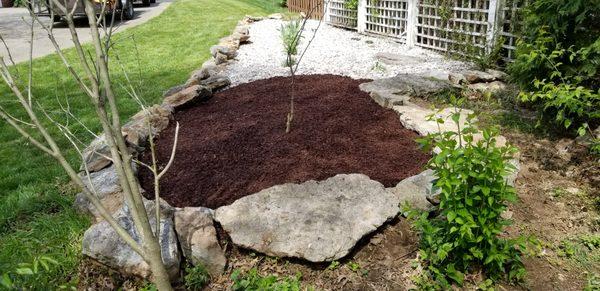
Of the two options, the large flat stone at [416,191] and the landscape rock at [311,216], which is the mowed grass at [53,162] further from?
the large flat stone at [416,191]

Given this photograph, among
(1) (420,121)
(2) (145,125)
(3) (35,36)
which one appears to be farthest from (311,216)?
(3) (35,36)

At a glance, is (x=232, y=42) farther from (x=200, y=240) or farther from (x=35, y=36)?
(x=200, y=240)

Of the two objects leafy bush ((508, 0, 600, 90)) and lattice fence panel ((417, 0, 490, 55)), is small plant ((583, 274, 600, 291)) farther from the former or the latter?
lattice fence panel ((417, 0, 490, 55))

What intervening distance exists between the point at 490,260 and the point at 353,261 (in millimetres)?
706

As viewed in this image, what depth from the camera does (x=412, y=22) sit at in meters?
7.95

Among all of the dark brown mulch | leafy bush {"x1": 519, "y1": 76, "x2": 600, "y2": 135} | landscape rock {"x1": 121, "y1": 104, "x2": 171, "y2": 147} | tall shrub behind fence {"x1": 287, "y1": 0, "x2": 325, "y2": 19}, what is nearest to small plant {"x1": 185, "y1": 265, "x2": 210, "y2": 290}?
the dark brown mulch

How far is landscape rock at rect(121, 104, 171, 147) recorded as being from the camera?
3785 mm

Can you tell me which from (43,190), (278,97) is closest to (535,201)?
(278,97)

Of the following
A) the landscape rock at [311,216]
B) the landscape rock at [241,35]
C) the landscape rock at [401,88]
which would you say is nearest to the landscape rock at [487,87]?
the landscape rock at [401,88]

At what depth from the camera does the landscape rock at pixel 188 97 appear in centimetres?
468

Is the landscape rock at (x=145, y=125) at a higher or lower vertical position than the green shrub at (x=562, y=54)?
A: lower

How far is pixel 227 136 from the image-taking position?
3.70 metres

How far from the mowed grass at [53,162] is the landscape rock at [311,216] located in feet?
3.16

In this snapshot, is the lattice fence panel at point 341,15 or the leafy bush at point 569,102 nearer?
the leafy bush at point 569,102
